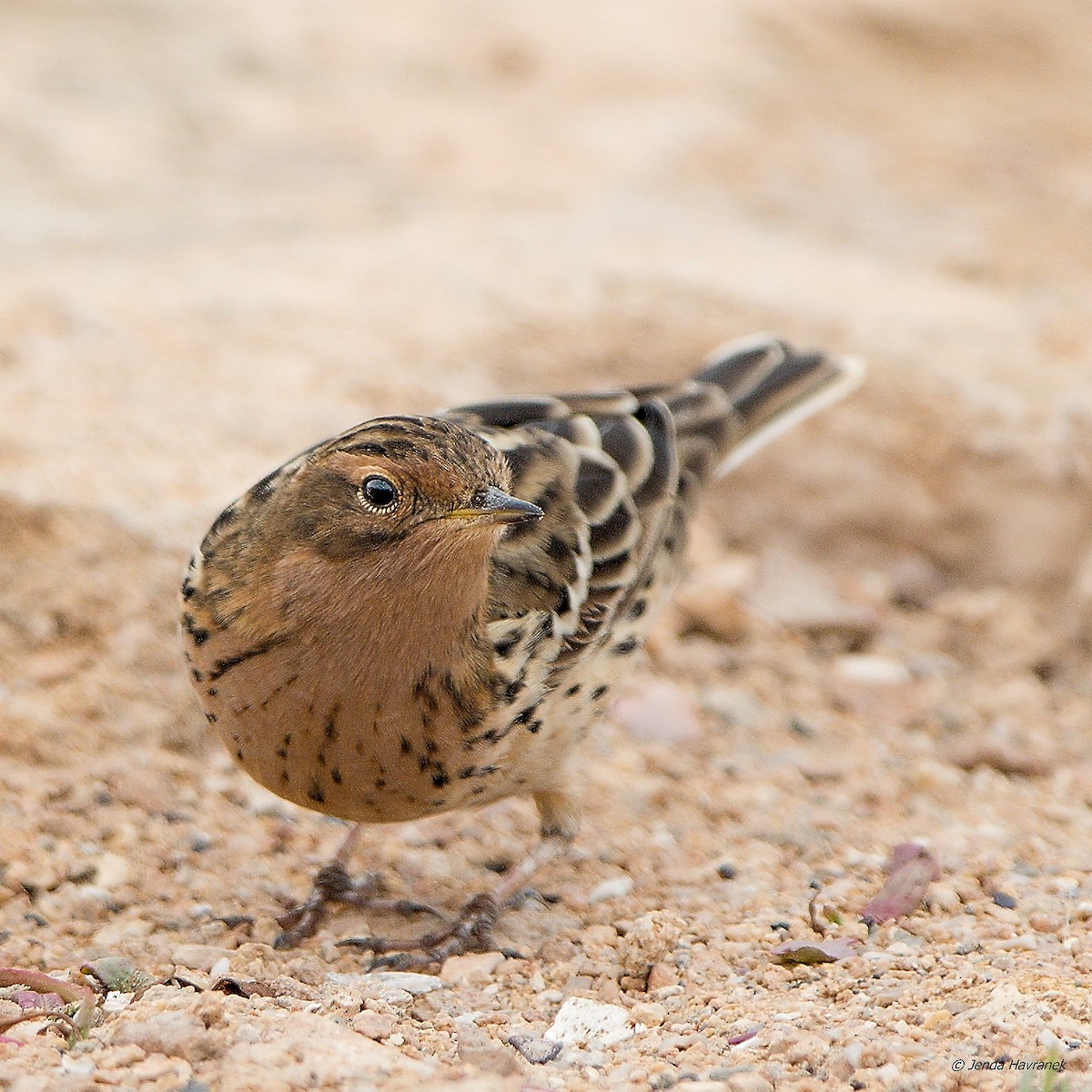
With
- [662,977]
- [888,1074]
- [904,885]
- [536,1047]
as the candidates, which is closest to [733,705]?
[904,885]

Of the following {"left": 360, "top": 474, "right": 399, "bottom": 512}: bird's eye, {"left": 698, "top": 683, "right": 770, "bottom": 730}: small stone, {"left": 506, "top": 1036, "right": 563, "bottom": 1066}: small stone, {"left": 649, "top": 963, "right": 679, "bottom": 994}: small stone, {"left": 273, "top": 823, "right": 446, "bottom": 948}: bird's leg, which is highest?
{"left": 360, "top": 474, "right": 399, "bottom": 512}: bird's eye

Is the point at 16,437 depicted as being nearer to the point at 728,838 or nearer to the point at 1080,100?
the point at 728,838

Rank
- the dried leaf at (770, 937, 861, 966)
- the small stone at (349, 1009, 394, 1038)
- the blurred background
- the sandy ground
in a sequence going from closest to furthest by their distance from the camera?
the small stone at (349, 1009, 394, 1038) < the sandy ground < the dried leaf at (770, 937, 861, 966) < the blurred background

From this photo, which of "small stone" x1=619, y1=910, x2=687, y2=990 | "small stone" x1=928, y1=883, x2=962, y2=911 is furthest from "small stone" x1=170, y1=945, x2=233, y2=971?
"small stone" x1=928, y1=883, x2=962, y2=911

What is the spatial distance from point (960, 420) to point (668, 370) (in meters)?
1.34

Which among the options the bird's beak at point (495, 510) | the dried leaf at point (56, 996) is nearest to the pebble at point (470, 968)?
the dried leaf at point (56, 996)

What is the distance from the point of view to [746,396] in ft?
21.2

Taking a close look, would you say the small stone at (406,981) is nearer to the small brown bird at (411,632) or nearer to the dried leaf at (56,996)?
the small brown bird at (411,632)

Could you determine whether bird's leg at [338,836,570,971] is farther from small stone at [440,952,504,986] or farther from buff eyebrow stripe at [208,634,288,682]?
buff eyebrow stripe at [208,634,288,682]

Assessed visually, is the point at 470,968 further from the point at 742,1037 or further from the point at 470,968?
the point at 742,1037

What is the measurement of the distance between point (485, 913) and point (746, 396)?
8.31 feet

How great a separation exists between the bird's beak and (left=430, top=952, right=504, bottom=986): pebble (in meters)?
1.29

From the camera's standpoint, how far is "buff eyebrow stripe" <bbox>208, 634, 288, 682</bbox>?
14.3 ft

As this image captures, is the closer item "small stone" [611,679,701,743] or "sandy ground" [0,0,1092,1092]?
"sandy ground" [0,0,1092,1092]
